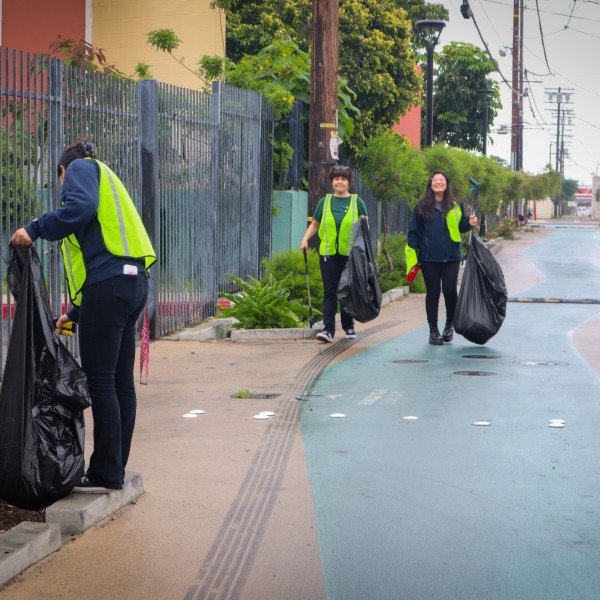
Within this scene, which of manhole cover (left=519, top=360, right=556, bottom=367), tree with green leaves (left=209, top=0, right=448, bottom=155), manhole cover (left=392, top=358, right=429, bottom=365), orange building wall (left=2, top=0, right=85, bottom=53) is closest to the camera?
manhole cover (left=519, top=360, right=556, bottom=367)

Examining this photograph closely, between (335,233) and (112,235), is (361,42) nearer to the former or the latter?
(335,233)

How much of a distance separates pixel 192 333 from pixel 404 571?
7.77m

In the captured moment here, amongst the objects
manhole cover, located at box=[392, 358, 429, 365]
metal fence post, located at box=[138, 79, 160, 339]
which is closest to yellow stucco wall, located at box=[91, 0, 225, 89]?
metal fence post, located at box=[138, 79, 160, 339]

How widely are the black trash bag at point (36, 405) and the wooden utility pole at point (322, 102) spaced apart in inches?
371

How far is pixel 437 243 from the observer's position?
40.5 ft

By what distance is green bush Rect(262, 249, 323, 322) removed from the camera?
1440 cm

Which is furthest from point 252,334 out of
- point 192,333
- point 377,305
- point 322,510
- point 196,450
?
point 322,510

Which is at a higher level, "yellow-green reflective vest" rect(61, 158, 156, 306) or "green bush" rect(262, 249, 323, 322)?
"yellow-green reflective vest" rect(61, 158, 156, 306)

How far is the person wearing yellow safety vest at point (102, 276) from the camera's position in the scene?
18.5 feet

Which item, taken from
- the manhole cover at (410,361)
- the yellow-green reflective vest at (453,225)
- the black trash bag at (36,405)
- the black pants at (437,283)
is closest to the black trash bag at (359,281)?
the yellow-green reflective vest at (453,225)

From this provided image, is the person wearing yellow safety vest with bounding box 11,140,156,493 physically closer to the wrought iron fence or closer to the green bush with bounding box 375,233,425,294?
the wrought iron fence

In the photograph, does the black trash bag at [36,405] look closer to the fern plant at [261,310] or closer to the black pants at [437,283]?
the black pants at [437,283]

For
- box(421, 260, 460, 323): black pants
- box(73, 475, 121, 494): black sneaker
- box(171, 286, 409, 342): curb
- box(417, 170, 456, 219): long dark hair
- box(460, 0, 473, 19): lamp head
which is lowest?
box(73, 475, 121, 494): black sneaker

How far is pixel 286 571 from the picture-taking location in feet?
16.5
